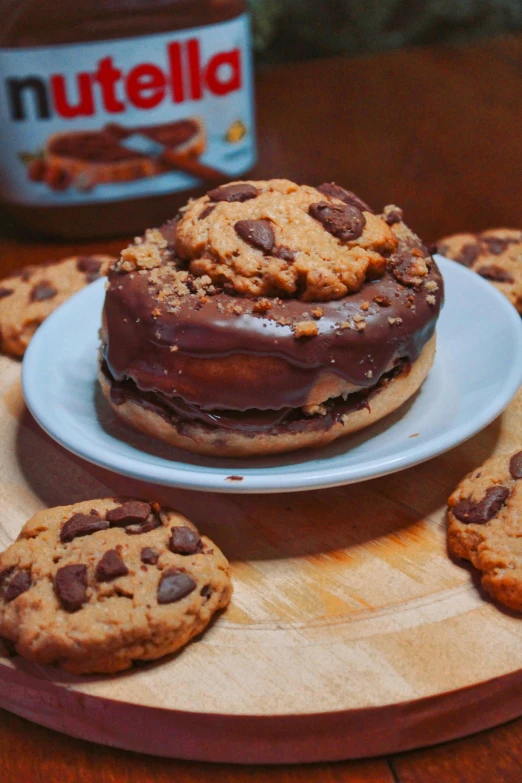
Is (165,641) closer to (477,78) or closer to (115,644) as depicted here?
(115,644)

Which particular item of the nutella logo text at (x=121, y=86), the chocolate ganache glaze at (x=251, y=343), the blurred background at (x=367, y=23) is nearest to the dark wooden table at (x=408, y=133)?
the blurred background at (x=367, y=23)

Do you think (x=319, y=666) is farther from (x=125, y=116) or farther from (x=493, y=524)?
(x=125, y=116)

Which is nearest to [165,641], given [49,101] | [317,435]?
[317,435]

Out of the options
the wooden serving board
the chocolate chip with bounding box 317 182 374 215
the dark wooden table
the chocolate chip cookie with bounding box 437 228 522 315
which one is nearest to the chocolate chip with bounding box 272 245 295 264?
the chocolate chip with bounding box 317 182 374 215

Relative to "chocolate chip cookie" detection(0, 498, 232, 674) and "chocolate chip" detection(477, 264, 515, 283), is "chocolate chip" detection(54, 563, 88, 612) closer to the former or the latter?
"chocolate chip cookie" detection(0, 498, 232, 674)

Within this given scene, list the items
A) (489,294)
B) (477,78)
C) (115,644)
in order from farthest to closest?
(477,78) → (489,294) → (115,644)

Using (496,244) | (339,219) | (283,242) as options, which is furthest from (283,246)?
(496,244)

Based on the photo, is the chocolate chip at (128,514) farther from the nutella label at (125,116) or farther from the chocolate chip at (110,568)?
the nutella label at (125,116)
